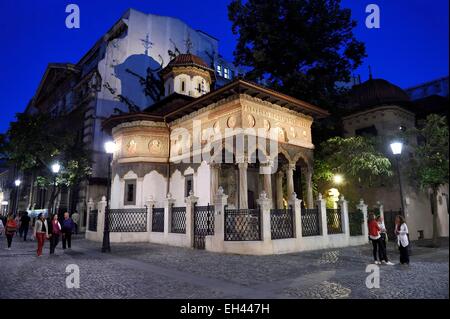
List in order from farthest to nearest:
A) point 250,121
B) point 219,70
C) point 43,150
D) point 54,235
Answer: point 219,70 < point 43,150 < point 250,121 < point 54,235

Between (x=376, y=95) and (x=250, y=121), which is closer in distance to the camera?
(x=250, y=121)

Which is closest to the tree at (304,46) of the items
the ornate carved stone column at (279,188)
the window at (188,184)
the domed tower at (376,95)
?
the domed tower at (376,95)

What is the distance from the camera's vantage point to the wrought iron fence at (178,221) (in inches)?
546

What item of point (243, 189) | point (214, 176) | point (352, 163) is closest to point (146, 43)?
point (214, 176)

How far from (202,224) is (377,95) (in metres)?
17.5

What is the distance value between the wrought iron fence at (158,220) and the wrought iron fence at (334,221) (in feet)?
26.3

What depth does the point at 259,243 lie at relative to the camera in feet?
37.3

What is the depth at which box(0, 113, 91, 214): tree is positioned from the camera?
20625 millimetres

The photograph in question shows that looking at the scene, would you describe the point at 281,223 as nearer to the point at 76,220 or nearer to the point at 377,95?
the point at 377,95

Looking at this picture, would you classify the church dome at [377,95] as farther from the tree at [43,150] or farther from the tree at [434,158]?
the tree at [43,150]

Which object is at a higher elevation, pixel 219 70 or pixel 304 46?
pixel 219 70

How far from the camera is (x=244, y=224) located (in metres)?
11.7

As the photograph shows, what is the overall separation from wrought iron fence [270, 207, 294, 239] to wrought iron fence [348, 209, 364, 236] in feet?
16.5
